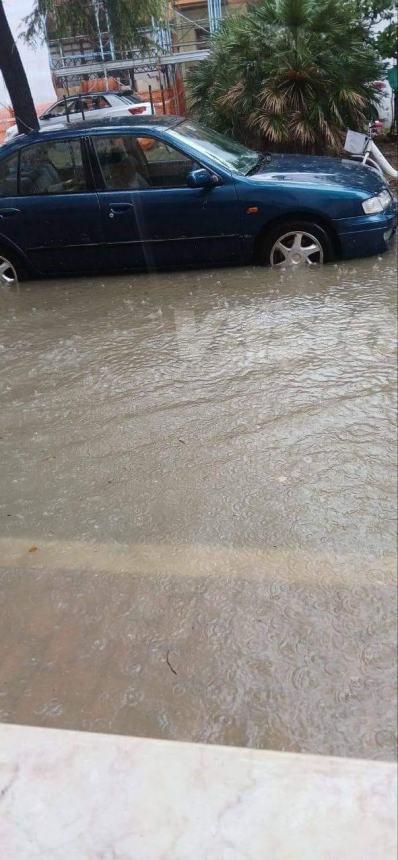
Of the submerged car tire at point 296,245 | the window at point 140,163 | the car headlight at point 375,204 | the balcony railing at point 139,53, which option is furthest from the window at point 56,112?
the car headlight at point 375,204

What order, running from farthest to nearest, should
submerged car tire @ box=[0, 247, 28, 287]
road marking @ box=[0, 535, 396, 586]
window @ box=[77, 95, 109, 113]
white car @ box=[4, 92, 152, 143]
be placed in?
window @ box=[77, 95, 109, 113] → white car @ box=[4, 92, 152, 143] → submerged car tire @ box=[0, 247, 28, 287] → road marking @ box=[0, 535, 396, 586]

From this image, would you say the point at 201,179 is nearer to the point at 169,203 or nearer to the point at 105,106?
the point at 169,203

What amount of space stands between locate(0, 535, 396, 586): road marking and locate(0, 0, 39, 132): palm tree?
937 centimetres

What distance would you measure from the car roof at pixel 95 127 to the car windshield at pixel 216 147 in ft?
0.49

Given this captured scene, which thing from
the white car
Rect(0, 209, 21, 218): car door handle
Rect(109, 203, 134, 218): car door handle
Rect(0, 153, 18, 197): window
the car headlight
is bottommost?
the car headlight

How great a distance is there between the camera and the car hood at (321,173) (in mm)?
6328

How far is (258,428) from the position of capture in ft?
13.4

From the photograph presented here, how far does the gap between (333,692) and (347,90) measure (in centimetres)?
884

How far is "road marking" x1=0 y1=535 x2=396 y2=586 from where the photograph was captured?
2.90 m

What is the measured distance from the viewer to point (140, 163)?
6621mm

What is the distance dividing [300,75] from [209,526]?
7.79m

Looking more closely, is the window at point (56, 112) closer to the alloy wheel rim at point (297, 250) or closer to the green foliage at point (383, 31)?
the green foliage at point (383, 31)

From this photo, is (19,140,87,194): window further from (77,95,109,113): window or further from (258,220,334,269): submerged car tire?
(77,95,109,113): window

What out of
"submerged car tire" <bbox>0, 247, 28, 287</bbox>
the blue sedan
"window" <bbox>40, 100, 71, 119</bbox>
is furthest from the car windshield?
"window" <bbox>40, 100, 71, 119</bbox>
